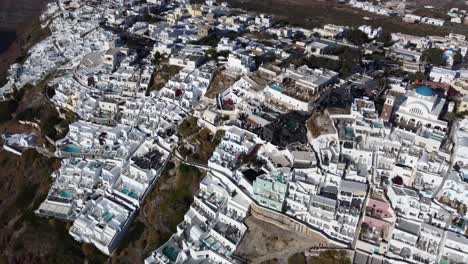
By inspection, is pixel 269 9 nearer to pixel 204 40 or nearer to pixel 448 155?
pixel 204 40

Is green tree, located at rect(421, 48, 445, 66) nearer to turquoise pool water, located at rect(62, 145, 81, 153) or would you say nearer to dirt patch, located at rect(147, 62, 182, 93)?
dirt patch, located at rect(147, 62, 182, 93)

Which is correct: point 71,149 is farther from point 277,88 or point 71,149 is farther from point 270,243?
point 270,243

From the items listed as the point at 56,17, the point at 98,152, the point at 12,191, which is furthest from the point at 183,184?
the point at 56,17

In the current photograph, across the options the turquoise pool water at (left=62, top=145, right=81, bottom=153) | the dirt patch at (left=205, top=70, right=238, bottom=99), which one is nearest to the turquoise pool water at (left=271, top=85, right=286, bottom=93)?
the dirt patch at (left=205, top=70, right=238, bottom=99)

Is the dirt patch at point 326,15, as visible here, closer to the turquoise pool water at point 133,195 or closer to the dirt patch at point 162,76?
the dirt patch at point 162,76

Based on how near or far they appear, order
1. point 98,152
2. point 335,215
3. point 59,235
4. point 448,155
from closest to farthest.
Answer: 1. point 335,215
2. point 448,155
3. point 59,235
4. point 98,152
